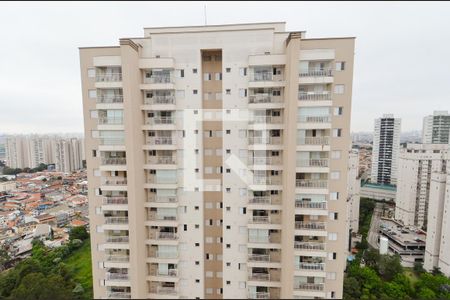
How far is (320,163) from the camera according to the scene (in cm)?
849

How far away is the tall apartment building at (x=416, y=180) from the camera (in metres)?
34.2

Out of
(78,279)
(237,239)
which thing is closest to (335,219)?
(237,239)

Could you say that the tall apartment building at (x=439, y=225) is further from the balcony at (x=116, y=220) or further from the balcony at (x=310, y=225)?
the balcony at (x=116, y=220)

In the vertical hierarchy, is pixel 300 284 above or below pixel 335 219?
below

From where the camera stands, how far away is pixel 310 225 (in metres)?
8.72

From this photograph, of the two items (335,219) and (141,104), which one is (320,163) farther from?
(141,104)

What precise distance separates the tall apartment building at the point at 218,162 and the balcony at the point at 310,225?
0.17ft

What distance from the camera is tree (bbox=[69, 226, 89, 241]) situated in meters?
29.8

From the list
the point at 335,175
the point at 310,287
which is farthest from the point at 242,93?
the point at 310,287

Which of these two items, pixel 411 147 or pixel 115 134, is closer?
pixel 115 134

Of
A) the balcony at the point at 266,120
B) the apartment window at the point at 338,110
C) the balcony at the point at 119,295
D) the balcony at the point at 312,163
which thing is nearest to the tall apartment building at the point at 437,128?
the apartment window at the point at 338,110

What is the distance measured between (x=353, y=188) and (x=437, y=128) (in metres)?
22.7

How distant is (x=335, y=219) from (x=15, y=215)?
38.8 m

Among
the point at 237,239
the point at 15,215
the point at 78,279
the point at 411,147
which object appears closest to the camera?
the point at 237,239
